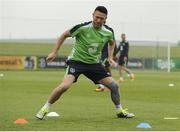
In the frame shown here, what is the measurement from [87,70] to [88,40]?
584mm

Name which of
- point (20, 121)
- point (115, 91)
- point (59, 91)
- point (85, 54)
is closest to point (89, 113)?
point (115, 91)

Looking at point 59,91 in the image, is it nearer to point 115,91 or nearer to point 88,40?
point 88,40

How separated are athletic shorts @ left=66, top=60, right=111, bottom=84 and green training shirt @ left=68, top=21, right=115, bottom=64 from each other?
0.08 meters

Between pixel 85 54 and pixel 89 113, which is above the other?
pixel 85 54

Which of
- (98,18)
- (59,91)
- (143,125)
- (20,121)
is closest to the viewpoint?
(143,125)

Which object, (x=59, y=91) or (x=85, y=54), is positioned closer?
(x=59, y=91)

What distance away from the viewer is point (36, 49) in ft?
171

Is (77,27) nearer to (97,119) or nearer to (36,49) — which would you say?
(97,119)

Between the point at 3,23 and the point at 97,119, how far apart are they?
39380 mm

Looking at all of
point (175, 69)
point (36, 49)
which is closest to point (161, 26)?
point (175, 69)

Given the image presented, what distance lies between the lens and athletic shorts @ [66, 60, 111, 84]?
11070 millimetres

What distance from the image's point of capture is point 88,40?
11.0 metres

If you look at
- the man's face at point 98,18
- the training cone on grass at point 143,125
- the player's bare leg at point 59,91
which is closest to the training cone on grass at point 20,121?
the player's bare leg at point 59,91

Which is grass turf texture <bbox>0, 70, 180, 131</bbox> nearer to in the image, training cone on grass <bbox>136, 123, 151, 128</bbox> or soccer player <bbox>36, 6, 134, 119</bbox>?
training cone on grass <bbox>136, 123, 151, 128</bbox>
